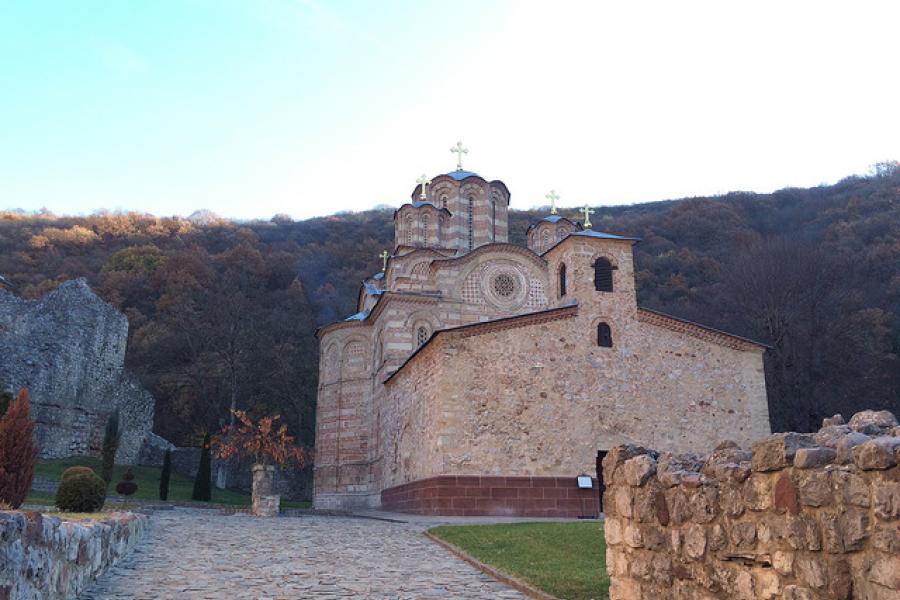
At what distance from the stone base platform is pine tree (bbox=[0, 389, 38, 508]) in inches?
326

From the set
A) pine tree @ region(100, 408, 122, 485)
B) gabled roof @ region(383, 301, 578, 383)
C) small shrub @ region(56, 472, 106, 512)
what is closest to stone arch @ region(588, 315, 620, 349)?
gabled roof @ region(383, 301, 578, 383)

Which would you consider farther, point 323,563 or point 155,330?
point 155,330

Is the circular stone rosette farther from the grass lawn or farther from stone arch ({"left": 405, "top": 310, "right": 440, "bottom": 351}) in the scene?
the grass lawn

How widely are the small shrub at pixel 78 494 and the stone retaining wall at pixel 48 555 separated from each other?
4188 millimetres

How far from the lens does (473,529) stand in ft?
41.5

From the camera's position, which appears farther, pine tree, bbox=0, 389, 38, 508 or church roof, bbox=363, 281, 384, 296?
church roof, bbox=363, 281, 384, 296

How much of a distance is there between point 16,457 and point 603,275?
44.8 ft

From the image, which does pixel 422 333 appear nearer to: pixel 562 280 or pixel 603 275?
pixel 562 280

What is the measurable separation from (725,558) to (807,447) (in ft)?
3.19

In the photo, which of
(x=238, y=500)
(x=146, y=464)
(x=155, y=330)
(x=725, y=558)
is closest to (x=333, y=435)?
(x=238, y=500)

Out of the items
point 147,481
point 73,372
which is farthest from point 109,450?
point 73,372

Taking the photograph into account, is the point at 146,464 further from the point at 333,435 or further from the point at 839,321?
the point at 839,321

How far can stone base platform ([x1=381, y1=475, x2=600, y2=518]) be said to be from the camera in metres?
16.0

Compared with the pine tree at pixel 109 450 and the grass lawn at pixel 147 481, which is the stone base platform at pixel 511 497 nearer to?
the grass lawn at pixel 147 481
